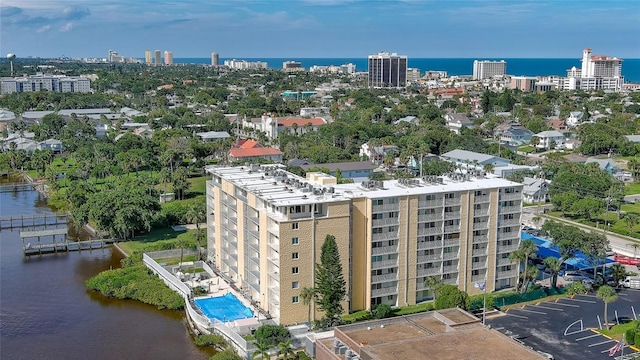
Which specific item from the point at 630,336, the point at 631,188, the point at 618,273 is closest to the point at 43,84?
the point at 631,188

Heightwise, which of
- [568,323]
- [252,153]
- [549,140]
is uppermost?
[549,140]

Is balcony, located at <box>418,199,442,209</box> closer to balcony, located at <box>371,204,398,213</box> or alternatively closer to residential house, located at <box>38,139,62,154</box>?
balcony, located at <box>371,204,398,213</box>

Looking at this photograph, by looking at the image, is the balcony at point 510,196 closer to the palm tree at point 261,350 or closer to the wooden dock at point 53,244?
the palm tree at point 261,350

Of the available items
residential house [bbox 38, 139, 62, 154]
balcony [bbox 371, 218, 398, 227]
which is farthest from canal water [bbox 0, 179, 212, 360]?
residential house [bbox 38, 139, 62, 154]

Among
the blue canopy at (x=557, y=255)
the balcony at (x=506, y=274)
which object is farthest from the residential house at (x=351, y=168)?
the balcony at (x=506, y=274)

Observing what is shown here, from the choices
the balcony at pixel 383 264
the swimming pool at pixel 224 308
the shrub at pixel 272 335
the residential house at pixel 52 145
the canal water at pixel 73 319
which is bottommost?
the canal water at pixel 73 319

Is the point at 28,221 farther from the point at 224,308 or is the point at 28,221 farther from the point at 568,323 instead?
the point at 568,323
